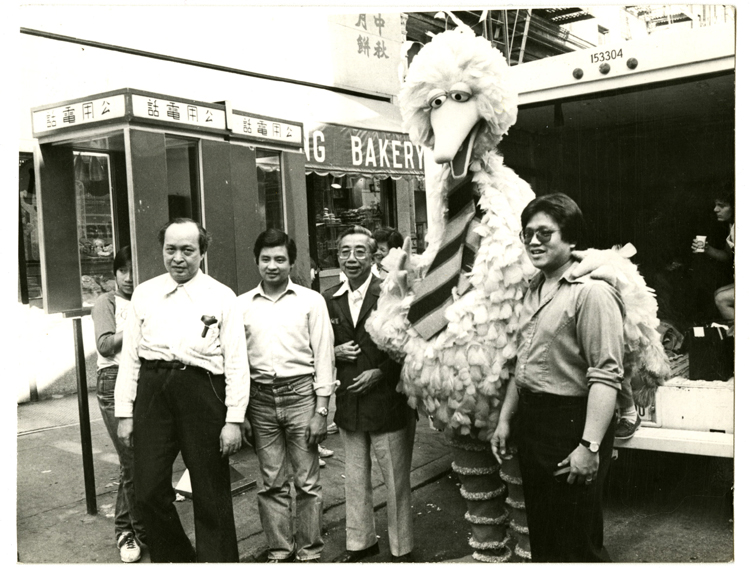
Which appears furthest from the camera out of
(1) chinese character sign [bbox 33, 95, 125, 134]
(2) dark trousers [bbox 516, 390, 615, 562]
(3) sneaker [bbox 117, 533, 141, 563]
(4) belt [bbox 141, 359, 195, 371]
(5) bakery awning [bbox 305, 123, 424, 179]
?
(5) bakery awning [bbox 305, 123, 424, 179]

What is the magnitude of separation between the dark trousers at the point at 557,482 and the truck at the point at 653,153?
115cm

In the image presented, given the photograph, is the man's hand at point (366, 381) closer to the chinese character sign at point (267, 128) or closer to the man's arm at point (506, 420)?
the man's arm at point (506, 420)

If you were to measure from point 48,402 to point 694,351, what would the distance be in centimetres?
419

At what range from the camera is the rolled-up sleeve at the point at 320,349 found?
10.1 ft

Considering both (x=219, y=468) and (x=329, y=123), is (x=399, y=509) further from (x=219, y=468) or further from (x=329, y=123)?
(x=329, y=123)

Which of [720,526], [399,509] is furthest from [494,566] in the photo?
[720,526]

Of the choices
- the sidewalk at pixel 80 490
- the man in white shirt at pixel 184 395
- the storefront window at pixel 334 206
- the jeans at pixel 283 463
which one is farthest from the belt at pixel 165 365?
the storefront window at pixel 334 206

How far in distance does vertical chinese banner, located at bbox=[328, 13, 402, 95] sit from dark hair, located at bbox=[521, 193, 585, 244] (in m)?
3.86

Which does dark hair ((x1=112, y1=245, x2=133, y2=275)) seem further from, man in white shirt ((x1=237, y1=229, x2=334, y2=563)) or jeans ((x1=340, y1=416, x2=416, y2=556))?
jeans ((x1=340, y1=416, x2=416, y2=556))

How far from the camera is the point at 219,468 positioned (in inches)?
114

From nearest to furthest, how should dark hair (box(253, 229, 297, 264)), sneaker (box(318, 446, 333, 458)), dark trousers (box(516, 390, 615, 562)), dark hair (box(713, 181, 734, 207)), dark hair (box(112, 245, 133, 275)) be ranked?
dark trousers (box(516, 390, 615, 562))
dark hair (box(253, 229, 297, 264))
dark hair (box(713, 181, 734, 207))
dark hair (box(112, 245, 133, 275))
sneaker (box(318, 446, 333, 458))

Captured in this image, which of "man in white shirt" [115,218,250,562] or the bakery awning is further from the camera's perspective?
the bakery awning

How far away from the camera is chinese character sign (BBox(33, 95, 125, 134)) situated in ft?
12.4

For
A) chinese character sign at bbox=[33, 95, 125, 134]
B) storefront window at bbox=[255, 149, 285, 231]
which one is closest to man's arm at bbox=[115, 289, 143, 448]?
chinese character sign at bbox=[33, 95, 125, 134]
